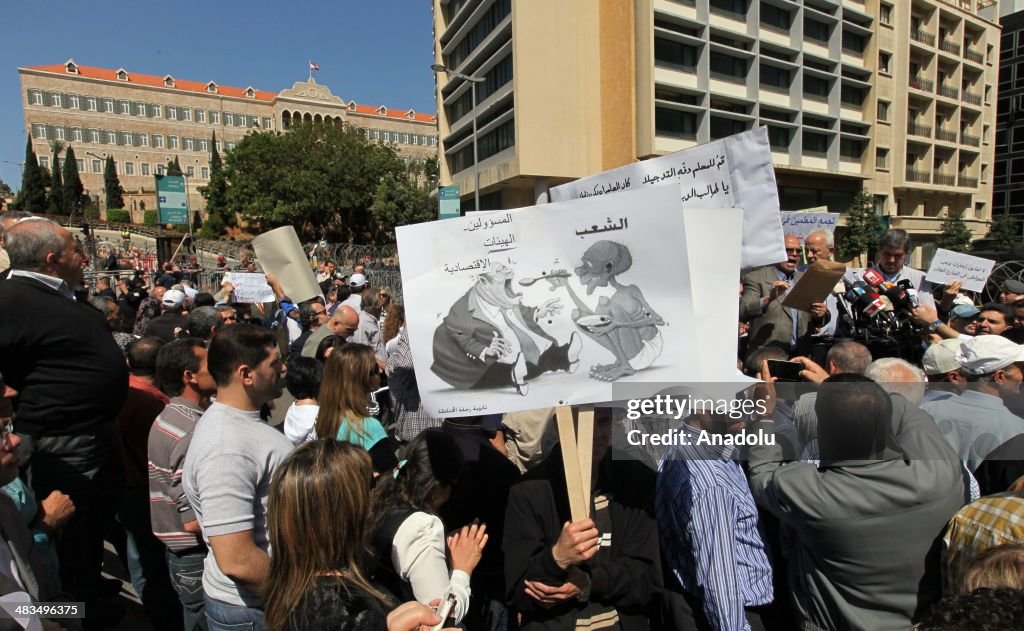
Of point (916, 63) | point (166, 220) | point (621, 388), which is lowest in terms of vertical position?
point (621, 388)

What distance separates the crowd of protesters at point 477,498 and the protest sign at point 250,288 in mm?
5579

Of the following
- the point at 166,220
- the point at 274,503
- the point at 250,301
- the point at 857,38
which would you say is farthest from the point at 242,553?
the point at 857,38

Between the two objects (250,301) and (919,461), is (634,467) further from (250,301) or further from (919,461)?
(250,301)

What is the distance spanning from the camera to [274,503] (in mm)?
1946

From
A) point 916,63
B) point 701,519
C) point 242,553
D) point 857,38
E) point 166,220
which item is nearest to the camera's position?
point 242,553

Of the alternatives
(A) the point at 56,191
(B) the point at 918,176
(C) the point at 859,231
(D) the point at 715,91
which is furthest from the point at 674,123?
(A) the point at 56,191

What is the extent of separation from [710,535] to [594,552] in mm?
571

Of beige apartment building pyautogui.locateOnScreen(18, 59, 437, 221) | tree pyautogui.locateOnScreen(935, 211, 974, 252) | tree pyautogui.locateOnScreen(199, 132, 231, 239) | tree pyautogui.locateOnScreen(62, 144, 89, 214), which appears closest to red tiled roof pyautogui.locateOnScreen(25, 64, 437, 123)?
beige apartment building pyautogui.locateOnScreen(18, 59, 437, 221)

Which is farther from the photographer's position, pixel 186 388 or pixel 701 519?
pixel 186 388

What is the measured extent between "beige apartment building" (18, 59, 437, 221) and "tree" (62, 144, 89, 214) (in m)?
6.43

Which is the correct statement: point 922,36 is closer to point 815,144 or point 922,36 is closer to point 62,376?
point 815,144

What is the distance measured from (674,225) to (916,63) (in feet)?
206

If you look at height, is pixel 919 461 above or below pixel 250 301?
below

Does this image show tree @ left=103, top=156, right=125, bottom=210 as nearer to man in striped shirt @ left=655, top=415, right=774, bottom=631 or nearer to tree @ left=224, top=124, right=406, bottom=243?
tree @ left=224, top=124, right=406, bottom=243
